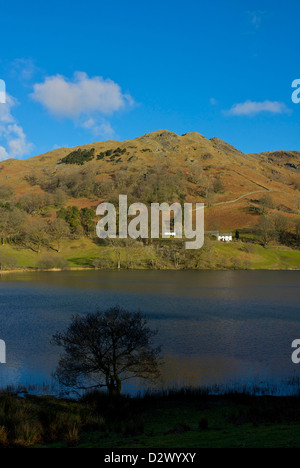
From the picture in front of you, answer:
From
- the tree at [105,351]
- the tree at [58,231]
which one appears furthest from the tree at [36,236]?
the tree at [105,351]

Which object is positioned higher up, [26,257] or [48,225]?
[48,225]

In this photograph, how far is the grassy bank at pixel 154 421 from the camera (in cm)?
Answer: 1223

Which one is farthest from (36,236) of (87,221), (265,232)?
(265,232)

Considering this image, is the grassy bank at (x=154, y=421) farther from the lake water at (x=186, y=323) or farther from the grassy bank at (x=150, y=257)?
the grassy bank at (x=150, y=257)

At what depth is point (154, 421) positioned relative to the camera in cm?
1587

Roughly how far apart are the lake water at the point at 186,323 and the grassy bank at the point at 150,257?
119ft

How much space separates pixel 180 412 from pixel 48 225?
400 ft

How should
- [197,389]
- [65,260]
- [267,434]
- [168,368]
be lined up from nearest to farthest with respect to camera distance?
1. [267,434]
2. [197,389]
3. [168,368]
4. [65,260]

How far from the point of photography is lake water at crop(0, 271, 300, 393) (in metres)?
25.0

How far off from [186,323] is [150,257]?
260ft

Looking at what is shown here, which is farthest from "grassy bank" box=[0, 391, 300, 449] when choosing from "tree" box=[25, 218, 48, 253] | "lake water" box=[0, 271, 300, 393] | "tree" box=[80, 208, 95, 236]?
"tree" box=[80, 208, 95, 236]

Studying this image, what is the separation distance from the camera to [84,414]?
1594 centimetres

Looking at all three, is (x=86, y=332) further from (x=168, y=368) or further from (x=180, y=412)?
(x=168, y=368)
